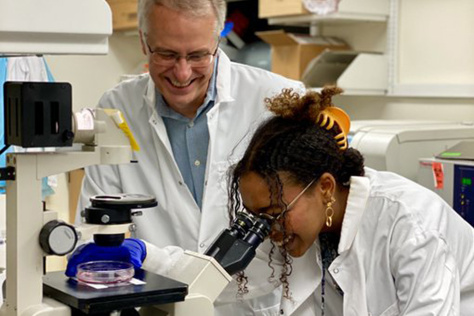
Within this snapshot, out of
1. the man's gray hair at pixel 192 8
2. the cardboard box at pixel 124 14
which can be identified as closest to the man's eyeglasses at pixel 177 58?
the man's gray hair at pixel 192 8

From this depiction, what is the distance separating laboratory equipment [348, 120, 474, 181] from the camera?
2703 millimetres

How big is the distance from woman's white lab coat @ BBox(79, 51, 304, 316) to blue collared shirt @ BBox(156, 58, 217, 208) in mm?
22

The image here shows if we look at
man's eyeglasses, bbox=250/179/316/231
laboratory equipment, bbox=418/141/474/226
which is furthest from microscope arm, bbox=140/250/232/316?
laboratory equipment, bbox=418/141/474/226

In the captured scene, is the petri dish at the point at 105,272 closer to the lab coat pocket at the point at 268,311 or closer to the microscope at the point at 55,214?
the microscope at the point at 55,214

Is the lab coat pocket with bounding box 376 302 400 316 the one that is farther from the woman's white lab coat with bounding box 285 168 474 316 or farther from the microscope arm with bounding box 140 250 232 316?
the microscope arm with bounding box 140 250 232 316

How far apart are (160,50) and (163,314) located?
0.75m

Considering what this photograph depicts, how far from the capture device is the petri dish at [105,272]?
3.66 ft

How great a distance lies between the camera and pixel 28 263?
1071mm

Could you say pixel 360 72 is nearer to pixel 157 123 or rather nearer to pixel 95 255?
pixel 157 123

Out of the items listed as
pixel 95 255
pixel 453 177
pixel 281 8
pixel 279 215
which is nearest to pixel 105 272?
pixel 95 255

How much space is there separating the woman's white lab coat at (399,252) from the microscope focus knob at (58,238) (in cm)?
60

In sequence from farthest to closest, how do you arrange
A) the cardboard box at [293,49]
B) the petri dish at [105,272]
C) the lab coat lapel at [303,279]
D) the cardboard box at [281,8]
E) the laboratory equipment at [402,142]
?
the cardboard box at [293,49], the cardboard box at [281,8], the laboratory equipment at [402,142], the lab coat lapel at [303,279], the petri dish at [105,272]

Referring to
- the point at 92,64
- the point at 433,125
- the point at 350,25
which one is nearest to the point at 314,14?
the point at 350,25

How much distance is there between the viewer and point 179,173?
1839mm
